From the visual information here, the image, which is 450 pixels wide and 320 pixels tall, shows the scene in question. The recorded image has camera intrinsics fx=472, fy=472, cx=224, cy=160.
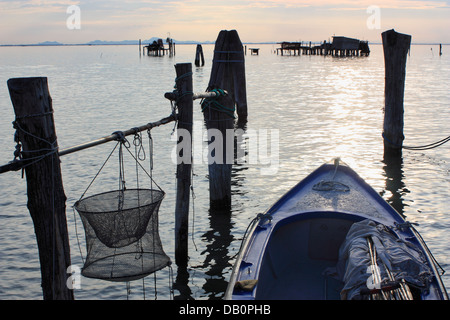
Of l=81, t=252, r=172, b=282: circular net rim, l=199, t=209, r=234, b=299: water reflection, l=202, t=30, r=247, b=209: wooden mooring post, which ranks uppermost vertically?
l=202, t=30, r=247, b=209: wooden mooring post

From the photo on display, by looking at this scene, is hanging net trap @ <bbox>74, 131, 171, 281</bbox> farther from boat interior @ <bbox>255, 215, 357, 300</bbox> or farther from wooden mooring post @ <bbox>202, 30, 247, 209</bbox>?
wooden mooring post @ <bbox>202, 30, 247, 209</bbox>

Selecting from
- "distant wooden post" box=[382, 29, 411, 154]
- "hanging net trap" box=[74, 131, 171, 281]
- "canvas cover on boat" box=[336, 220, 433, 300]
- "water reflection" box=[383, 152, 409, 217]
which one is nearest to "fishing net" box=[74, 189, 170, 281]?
"hanging net trap" box=[74, 131, 171, 281]

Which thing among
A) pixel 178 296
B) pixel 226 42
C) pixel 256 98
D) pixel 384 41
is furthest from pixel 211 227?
pixel 256 98

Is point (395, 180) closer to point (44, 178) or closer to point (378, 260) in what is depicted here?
point (378, 260)

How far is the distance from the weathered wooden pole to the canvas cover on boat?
2.69 m

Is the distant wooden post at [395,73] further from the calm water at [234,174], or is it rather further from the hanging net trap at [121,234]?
the hanging net trap at [121,234]

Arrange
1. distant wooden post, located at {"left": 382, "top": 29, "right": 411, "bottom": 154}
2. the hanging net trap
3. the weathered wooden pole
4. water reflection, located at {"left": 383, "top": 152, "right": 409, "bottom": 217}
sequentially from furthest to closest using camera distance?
distant wooden post, located at {"left": 382, "top": 29, "right": 411, "bottom": 154} < water reflection, located at {"left": 383, "top": 152, "right": 409, "bottom": 217} < the hanging net trap < the weathered wooden pole

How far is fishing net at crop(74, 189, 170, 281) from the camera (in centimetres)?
477

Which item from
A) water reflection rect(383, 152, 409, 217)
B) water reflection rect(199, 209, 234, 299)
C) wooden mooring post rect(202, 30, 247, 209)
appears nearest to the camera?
water reflection rect(199, 209, 234, 299)

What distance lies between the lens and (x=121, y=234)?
4.90 m

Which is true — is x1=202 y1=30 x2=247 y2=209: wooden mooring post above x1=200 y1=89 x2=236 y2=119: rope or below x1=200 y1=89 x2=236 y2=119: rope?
below

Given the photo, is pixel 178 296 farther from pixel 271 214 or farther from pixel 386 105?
pixel 386 105

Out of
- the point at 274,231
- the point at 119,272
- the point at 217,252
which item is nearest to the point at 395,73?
the point at 217,252

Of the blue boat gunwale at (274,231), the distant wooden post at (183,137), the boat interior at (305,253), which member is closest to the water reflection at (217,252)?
the distant wooden post at (183,137)
